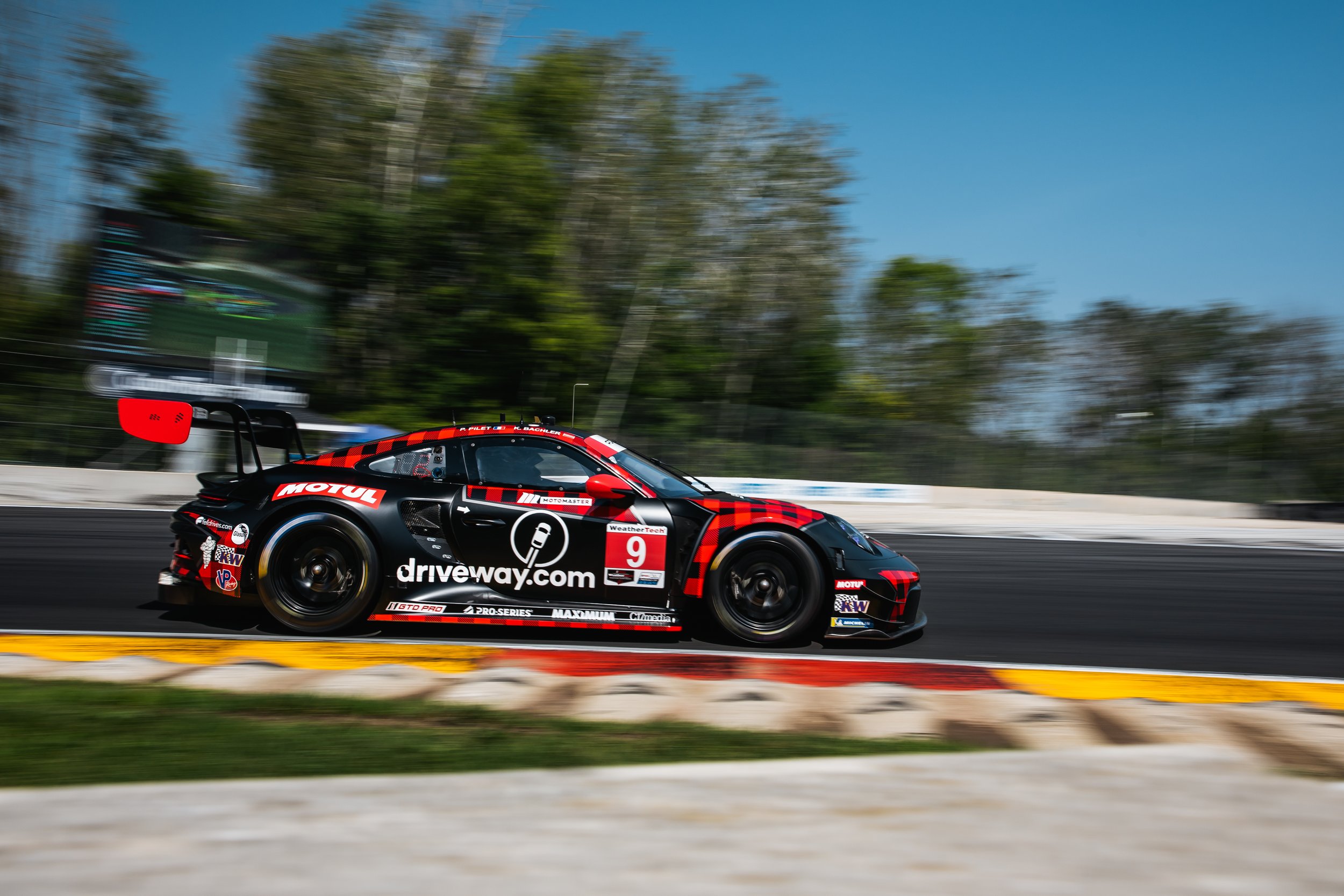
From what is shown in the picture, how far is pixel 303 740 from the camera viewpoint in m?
4.04

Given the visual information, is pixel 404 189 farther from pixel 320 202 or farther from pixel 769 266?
pixel 769 266

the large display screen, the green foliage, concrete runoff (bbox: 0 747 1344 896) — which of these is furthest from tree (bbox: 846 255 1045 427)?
concrete runoff (bbox: 0 747 1344 896)

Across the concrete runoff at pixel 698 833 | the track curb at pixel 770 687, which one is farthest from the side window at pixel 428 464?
the concrete runoff at pixel 698 833

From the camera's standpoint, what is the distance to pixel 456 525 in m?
5.98

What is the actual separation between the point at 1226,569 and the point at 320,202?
28.4 metres

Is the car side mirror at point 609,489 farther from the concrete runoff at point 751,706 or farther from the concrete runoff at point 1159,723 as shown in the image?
the concrete runoff at point 1159,723

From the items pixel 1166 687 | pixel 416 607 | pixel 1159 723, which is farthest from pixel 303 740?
pixel 1166 687

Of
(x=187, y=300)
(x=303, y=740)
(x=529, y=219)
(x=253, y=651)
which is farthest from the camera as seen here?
(x=529, y=219)

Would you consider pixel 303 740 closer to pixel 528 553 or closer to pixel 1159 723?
pixel 528 553

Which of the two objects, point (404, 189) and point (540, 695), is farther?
point (404, 189)

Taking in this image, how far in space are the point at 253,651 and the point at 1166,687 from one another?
4.74m

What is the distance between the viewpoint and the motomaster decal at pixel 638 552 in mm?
5922

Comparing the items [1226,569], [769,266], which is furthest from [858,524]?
[769,266]

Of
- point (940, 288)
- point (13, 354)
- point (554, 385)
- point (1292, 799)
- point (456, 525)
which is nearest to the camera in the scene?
point (1292, 799)
